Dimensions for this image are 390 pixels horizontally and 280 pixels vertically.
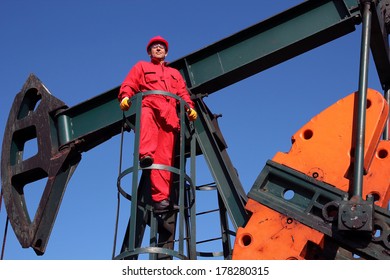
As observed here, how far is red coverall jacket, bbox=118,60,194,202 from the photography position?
305 inches

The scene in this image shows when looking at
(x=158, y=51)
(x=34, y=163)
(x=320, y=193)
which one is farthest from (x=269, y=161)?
(x=34, y=163)

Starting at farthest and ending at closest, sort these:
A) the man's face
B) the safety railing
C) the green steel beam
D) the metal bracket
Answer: the metal bracket
the green steel beam
the man's face
the safety railing

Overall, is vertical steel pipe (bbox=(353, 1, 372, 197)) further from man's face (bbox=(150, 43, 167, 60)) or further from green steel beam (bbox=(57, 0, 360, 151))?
man's face (bbox=(150, 43, 167, 60))

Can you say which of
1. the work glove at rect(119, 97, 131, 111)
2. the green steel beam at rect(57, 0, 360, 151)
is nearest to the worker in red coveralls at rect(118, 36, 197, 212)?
the work glove at rect(119, 97, 131, 111)

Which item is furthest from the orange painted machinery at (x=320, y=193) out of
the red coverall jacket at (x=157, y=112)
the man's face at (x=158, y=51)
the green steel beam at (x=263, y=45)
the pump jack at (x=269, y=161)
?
the man's face at (x=158, y=51)

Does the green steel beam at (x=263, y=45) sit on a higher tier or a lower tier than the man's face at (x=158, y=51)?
higher

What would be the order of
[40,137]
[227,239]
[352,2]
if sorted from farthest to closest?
1. [40,137]
2. [227,239]
3. [352,2]

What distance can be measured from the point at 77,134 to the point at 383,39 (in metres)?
3.82

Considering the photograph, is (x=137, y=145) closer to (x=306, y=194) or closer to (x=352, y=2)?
(x=306, y=194)

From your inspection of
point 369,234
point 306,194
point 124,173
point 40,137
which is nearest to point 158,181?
point 124,173

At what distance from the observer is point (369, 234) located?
272 inches

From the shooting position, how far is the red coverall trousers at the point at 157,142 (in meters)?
7.72

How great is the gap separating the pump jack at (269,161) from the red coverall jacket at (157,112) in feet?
0.89

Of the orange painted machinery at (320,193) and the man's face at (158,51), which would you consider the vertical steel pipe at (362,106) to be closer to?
the orange painted machinery at (320,193)
